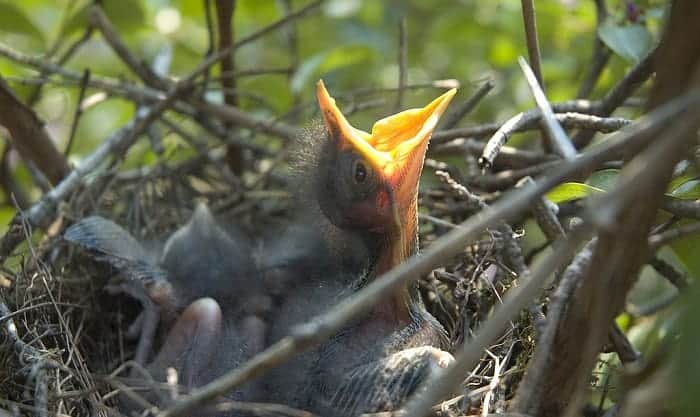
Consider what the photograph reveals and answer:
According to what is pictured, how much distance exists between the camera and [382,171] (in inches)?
57.6

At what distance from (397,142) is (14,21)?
1.13 metres

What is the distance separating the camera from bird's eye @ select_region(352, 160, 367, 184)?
1.47 m

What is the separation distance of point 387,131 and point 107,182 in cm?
86

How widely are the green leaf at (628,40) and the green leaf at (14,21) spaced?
1.40m

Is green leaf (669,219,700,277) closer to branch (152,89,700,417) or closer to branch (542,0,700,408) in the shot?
branch (542,0,700,408)

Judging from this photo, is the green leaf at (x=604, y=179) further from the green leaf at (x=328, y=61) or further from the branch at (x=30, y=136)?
the branch at (x=30, y=136)

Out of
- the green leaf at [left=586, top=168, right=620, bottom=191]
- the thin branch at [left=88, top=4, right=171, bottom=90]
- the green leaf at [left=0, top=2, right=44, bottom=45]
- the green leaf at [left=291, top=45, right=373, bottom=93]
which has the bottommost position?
the green leaf at [left=586, top=168, right=620, bottom=191]

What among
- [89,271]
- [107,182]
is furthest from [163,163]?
[89,271]

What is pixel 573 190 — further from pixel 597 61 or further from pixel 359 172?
pixel 597 61

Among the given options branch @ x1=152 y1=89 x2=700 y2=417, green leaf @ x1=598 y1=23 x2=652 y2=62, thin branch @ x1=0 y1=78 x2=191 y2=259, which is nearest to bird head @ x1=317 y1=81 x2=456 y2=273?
green leaf @ x1=598 y1=23 x2=652 y2=62

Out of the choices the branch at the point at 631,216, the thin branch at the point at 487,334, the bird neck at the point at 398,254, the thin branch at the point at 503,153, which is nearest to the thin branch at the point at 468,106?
the thin branch at the point at 503,153

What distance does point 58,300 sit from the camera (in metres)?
1.62

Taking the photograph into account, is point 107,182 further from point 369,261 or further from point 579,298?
point 579,298

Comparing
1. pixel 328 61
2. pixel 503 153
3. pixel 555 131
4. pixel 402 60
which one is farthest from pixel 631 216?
pixel 328 61
